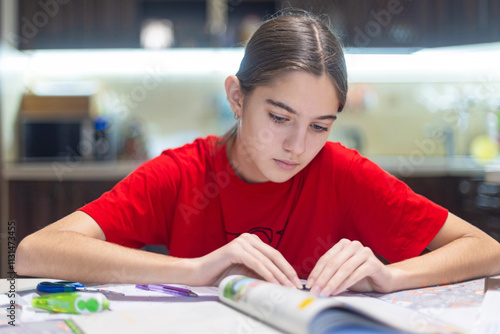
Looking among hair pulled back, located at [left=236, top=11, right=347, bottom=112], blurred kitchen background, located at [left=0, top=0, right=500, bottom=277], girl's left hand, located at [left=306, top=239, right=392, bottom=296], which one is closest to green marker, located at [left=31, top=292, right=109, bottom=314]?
girl's left hand, located at [left=306, top=239, right=392, bottom=296]

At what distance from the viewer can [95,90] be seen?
3678mm

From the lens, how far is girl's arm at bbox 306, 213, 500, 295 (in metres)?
0.93

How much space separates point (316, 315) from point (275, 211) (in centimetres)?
65

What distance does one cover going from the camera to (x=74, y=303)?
32.6 inches

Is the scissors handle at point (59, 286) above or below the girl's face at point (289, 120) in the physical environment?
below

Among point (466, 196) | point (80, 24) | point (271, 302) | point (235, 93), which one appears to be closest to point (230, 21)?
point (80, 24)

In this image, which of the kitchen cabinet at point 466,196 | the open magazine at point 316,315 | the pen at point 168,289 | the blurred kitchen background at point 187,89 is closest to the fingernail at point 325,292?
the open magazine at point 316,315

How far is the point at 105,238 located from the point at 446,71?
343cm

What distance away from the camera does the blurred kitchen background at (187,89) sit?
10.6ft

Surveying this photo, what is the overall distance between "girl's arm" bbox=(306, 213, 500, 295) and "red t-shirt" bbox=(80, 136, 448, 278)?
8cm

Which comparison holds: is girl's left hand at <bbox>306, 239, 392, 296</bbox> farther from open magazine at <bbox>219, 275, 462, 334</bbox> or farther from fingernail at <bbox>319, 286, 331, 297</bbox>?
open magazine at <bbox>219, 275, 462, 334</bbox>

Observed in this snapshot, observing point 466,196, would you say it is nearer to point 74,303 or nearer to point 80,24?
point 80,24

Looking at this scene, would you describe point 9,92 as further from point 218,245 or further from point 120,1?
point 218,245

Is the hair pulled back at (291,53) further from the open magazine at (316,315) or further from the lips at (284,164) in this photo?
the open magazine at (316,315)
